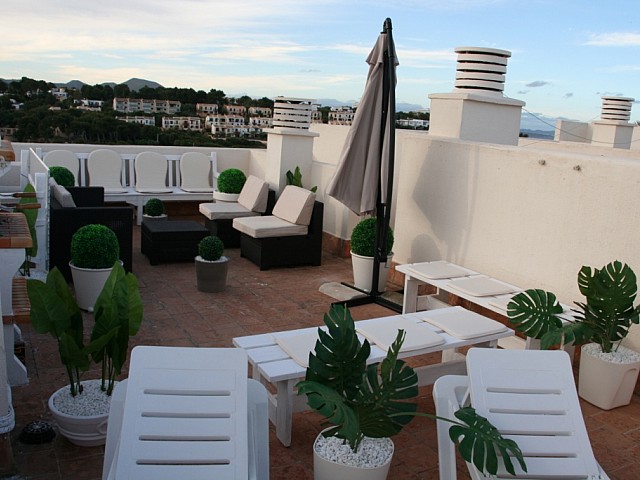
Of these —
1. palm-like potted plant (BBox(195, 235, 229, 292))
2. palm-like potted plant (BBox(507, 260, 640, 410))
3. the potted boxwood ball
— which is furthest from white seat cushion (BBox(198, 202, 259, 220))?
palm-like potted plant (BBox(507, 260, 640, 410))

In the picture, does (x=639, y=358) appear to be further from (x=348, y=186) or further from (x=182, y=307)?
(x=182, y=307)

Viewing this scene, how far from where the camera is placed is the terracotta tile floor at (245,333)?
11.0ft

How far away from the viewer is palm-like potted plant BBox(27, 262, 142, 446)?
10.6 feet

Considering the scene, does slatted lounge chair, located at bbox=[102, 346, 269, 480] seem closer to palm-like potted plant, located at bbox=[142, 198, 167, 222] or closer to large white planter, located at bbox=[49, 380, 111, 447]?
large white planter, located at bbox=[49, 380, 111, 447]

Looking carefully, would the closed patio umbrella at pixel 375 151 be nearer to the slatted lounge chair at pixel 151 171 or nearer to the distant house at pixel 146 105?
the slatted lounge chair at pixel 151 171

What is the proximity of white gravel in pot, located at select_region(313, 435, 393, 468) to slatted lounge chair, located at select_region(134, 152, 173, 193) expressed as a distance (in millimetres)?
7222

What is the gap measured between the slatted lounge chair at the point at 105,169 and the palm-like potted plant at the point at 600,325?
6.78 m

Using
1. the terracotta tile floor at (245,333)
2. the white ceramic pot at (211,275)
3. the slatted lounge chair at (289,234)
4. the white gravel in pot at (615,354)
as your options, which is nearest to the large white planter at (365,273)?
the terracotta tile floor at (245,333)

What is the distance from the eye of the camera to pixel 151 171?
9.78m

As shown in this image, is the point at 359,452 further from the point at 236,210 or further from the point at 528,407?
the point at 236,210

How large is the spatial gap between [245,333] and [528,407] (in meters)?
2.88

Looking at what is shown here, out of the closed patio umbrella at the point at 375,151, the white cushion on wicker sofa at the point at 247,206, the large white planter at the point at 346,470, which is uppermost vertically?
the closed patio umbrella at the point at 375,151

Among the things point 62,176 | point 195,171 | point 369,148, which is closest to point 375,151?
point 369,148

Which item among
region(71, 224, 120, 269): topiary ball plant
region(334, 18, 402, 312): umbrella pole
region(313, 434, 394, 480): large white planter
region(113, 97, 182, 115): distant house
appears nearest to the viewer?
region(313, 434, 394, 480): large white planter
